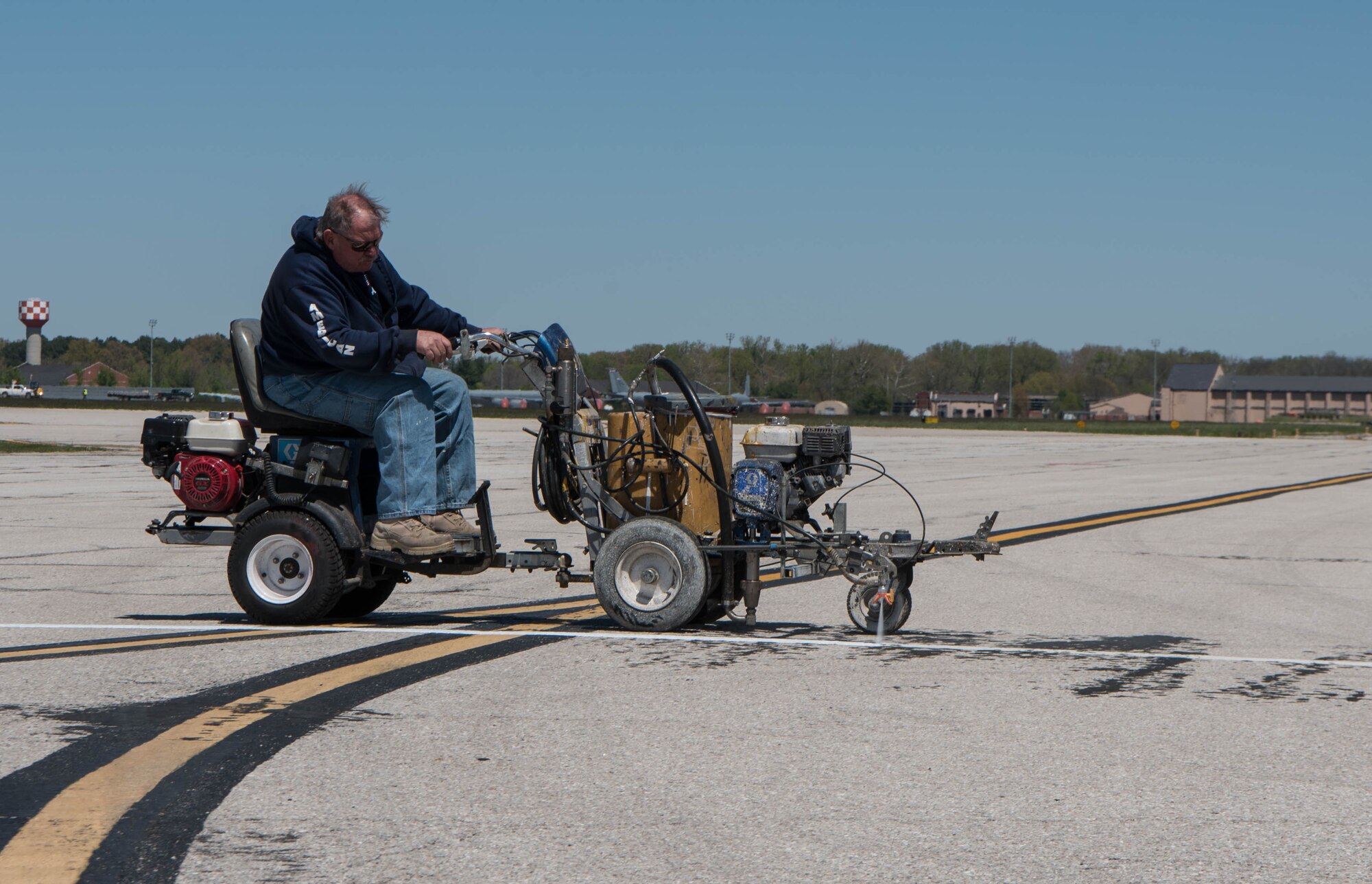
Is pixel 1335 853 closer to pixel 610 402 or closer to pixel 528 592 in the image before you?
pixel 610 402

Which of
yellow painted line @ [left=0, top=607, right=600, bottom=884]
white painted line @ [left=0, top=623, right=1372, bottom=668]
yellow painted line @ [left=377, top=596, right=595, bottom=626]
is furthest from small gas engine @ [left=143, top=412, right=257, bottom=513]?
yellow painted line @ [left=0, top=607, right=600, bottom=884]

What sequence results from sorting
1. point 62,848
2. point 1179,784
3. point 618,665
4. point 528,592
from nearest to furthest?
1. point 62,848
2. point 1179,784
3. point 618,665
4. point 528,592

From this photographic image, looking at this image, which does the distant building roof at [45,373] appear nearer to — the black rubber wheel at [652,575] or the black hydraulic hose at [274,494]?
the black hydraulic hose at [274,494]

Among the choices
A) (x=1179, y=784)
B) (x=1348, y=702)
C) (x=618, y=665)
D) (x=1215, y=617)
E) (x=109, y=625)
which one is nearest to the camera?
(x=1179, y=784)

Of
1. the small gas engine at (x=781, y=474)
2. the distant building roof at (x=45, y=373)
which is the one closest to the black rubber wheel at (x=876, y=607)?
the small gas engine at (x=781, y=474)

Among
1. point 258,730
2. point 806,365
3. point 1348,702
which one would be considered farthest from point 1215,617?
point 806,365

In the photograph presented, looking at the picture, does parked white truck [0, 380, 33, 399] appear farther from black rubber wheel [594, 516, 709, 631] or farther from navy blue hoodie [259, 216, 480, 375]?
black rubber wheel [594, 516, 709, 631]

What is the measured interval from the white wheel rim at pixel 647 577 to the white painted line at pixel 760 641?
0.51 ft

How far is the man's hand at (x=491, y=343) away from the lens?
6.64 metres

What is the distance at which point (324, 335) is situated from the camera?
623 centimetres

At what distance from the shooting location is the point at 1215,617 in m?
7.75

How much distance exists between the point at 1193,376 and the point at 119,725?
7525 inches

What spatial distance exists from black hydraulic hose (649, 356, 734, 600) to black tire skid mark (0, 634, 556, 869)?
97cm

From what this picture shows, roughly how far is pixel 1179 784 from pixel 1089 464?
1207 inches
